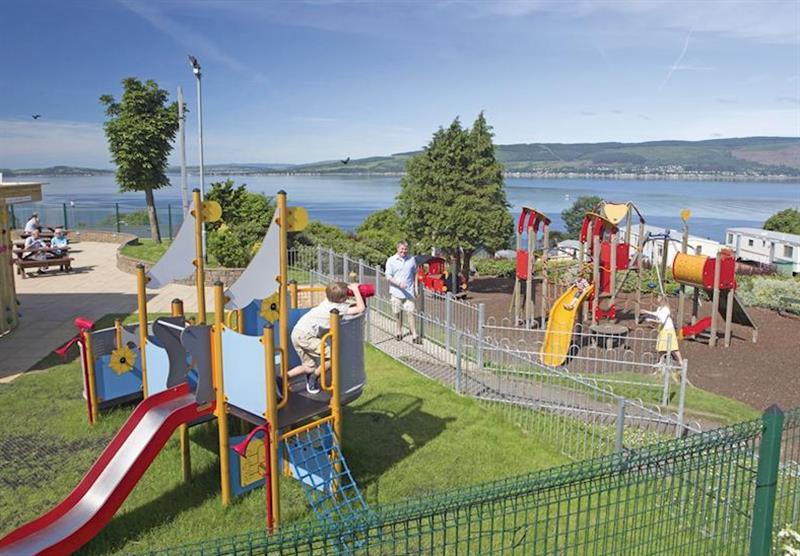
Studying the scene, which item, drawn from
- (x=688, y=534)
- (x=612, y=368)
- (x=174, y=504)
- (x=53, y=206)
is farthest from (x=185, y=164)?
(x=688, y=534)

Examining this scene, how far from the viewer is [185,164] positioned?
72.3ft

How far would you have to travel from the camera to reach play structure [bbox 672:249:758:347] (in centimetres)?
1385

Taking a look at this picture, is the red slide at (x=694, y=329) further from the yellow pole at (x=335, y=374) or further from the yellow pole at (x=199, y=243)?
the yellow pole at (x=199, y=243)

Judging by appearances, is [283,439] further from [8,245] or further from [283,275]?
[8,245]

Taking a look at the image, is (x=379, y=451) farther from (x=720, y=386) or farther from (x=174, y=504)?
(x=720, y=386)

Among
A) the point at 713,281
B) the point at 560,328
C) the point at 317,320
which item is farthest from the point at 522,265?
the point at 317,320

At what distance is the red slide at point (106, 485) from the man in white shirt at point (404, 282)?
5966 millimetres

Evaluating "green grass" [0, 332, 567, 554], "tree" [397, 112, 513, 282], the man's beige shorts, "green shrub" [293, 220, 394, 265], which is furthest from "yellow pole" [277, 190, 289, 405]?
"green shrub" [293, 220, 394, 265]

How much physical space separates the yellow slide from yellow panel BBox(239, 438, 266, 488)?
715 cm

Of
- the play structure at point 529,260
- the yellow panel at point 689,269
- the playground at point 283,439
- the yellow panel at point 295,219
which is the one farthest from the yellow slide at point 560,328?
the yellow panel at point 295,219

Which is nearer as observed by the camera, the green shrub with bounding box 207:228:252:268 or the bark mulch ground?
the bark mulch ground

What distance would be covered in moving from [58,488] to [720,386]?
10358 millimetres

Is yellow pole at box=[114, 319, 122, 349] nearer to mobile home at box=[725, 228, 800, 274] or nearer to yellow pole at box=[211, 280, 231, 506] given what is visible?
yellow pole at box=[211, 280, 231, 506]

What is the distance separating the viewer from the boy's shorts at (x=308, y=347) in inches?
258
